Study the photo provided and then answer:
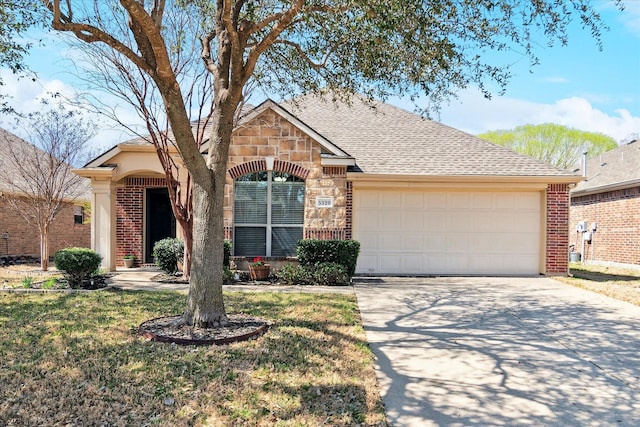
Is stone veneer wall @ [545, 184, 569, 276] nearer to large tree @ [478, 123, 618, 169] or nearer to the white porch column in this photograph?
the white porch column

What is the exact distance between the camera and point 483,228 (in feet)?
40.2

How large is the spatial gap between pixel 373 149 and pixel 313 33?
5.55m

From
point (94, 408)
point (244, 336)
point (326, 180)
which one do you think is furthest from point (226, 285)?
point (94, 408)

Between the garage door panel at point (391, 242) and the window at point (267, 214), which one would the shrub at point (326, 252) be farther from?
the garage door panel at point (391, 242)

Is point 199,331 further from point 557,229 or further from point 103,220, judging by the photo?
point 557,229

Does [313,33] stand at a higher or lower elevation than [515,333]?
higher

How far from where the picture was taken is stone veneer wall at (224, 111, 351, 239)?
11.1 m

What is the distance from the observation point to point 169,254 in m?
11.0

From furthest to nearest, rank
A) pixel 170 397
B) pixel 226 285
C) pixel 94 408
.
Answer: pixel 226 285 < pixel 170 397 < pixel 94 408

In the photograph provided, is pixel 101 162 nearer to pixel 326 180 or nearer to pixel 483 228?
pixel 326 180

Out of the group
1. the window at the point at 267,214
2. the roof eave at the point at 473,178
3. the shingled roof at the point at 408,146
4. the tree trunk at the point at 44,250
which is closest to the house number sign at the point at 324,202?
the window at the point at 267,214

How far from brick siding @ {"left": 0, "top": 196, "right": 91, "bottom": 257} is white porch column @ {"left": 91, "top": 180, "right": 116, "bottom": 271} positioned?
14.3 ft

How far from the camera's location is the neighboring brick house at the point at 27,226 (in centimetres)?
1590

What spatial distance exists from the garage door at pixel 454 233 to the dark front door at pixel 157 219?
6.11 m
